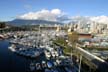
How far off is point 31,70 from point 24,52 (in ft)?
28.5

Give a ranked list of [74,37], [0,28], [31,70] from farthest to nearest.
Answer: [0,28] → [74,37] → [31,70]

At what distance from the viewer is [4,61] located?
22656 mm

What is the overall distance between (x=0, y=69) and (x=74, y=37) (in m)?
15.3

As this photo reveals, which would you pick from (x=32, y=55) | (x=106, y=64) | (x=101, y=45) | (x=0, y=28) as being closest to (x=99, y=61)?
(x=106, y=64)

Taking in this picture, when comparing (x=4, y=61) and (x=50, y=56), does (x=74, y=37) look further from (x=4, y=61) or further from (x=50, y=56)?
(x=4, y=61)

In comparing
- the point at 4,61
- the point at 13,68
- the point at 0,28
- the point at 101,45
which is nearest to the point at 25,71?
the point at 13,68

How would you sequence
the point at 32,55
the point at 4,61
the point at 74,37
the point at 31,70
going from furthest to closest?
the point at 74,37
the point at 32,55
the point at 4,61
the point at 31,70

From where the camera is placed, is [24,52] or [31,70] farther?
[24,52]

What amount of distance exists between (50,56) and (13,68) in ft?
21.3

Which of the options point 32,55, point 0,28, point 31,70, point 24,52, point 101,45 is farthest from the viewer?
point 0,28

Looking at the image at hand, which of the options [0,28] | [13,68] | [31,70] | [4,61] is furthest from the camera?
[0,28]

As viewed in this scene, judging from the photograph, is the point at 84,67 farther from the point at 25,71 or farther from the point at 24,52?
the point at 24,52

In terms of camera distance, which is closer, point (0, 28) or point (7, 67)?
point (7, 67)

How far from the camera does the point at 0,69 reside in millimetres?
19062
